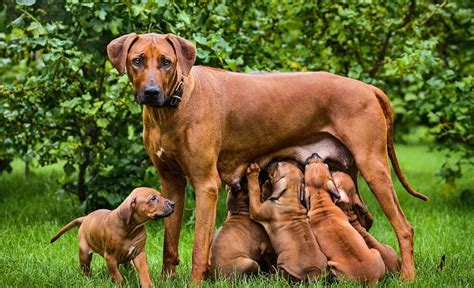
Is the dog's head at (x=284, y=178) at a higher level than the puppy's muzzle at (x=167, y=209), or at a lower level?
lower

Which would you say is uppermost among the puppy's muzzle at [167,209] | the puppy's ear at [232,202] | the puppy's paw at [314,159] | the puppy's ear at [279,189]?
the puppy's paw at [314,159]

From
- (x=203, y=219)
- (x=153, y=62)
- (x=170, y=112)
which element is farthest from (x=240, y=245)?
(x=153, y=62)

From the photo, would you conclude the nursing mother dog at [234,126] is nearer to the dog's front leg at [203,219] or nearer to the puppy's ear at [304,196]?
the dog's front leg at [203,219]

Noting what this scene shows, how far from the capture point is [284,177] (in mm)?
6223

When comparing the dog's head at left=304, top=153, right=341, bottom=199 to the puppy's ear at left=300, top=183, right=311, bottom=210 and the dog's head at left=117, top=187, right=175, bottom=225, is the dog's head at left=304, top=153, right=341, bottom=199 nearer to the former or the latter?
the puppy's ear at left=300, top=183, right=311, bottom=210

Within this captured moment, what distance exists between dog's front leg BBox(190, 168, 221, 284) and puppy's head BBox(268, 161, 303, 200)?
0.49 metres

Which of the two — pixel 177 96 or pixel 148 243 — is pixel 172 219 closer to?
pixel 177 96

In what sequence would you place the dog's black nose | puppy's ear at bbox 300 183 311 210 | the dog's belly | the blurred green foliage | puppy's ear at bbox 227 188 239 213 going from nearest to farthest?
the dog's black nose
puppy's ear at bbox 300 183 311 210
the dog's belly
puppy's ear at bbox 227 188 239 213
the blurred green foliage

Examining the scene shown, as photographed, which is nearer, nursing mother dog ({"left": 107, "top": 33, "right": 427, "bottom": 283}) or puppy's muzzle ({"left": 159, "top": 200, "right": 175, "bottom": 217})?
puppy's muzzle ({"left": 159, "top": 200, "right": 175, "bottom": 217})

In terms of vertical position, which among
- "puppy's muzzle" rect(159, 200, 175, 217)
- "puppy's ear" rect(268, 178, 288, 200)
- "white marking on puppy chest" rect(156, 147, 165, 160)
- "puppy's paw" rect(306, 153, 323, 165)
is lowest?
"puppy's ear" rect(268, 178, 288, 200)

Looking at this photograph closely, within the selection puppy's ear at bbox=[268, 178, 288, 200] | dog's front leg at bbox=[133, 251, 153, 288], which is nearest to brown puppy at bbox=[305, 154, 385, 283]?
puppy's ear at bbox=[268, 178, 288, 200]

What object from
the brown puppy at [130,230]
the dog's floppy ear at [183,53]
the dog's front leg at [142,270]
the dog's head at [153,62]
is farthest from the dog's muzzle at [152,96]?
the dog's front leg at [142,270]

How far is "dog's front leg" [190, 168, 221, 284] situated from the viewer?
5.88m

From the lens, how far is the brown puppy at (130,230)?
5.67 m
